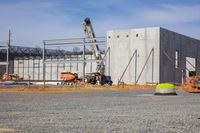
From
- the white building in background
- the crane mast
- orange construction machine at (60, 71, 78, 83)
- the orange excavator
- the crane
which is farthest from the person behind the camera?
orange construction machine at (60, 71, 78, 83)

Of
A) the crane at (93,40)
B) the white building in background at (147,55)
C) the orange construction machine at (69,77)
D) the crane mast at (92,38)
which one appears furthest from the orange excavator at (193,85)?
the orange construction machine at (69,77)

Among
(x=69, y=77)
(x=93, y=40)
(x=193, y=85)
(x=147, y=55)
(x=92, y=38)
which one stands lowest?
(x=193, y=85)

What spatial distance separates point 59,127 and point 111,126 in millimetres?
1056

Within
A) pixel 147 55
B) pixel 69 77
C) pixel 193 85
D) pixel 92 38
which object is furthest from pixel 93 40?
pixel 193 85

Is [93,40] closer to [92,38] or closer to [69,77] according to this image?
[92,38]

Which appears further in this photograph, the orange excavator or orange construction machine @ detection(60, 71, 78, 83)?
orange construction machine @ detection(60, 71, 78, 83)

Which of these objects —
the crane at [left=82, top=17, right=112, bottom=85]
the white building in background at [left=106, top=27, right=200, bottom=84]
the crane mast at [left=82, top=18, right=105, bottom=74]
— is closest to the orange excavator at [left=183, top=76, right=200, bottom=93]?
the white building in background at [left=106, top=27, right=200, bottom=84]

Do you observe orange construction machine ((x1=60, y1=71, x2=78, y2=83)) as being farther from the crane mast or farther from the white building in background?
the white building in background

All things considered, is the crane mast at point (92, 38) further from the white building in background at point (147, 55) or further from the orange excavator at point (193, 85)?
the orange excavator at point (193, 85)

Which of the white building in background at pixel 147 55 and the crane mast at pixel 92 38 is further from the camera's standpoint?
the crane mast at pixel 92 38

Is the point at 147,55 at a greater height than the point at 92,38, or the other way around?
the point at 92,38

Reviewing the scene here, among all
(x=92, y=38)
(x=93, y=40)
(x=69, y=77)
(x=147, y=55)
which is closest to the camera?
(x=147, y=55)

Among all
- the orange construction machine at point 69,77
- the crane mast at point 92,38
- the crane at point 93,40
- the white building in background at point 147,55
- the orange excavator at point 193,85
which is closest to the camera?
the orange excavator at point 193,85

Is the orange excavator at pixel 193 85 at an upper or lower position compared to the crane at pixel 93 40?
lower
